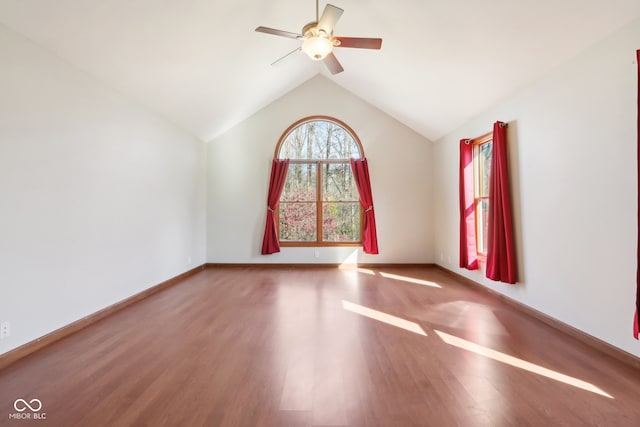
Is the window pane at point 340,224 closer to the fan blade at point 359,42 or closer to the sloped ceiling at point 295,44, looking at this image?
the sloped ceiling at point 295,44

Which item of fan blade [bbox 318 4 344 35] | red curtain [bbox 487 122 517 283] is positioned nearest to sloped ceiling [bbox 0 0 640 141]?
red curtain [bbox 487 122 517 283]

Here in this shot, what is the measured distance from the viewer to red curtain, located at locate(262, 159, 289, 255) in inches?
224

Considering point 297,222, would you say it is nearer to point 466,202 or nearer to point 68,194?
point 466,202

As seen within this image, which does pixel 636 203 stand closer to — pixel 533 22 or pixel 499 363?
pixel 499 363

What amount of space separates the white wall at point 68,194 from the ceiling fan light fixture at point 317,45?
2174 millimetres

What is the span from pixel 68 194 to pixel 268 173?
3.50 meters

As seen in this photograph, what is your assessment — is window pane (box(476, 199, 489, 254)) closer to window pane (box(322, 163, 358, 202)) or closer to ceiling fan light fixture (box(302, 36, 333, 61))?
window pane (box(322, 163, 358, 202))

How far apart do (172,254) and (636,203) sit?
522 centimetres

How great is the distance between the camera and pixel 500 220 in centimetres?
345

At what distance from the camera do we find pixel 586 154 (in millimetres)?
2465

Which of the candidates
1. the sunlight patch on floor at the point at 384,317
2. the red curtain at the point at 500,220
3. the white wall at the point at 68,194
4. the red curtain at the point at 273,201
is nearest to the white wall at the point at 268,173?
the red curtain at the point at 273,201

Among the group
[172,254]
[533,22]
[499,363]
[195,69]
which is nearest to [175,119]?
[195,69]

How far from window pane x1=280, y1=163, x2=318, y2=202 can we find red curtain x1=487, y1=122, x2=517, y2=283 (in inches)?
129

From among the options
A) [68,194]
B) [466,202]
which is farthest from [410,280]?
[68,194]
